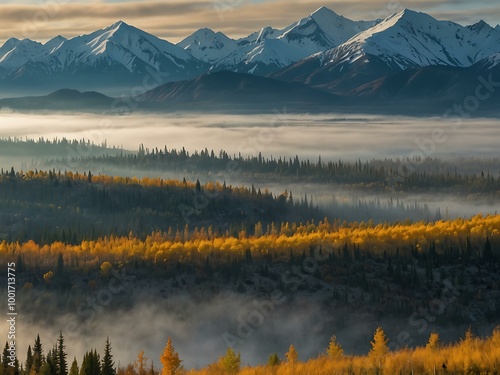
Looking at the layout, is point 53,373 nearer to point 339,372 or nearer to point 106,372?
point 106,372

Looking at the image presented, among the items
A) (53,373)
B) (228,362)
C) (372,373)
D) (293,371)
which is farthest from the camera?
(228,362)

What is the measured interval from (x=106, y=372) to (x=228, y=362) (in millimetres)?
26012

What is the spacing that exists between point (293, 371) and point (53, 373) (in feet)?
156

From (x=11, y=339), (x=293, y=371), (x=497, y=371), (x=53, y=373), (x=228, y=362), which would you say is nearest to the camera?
(x=497, y=371)

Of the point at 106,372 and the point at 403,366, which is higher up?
the point at 403,366

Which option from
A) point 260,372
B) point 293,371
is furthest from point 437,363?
point 260,372

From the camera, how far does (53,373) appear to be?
462 ft

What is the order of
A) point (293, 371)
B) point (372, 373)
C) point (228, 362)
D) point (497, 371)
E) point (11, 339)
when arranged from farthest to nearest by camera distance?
point (228, 362)
point (11, 339)
point (293, 371)
point (372, 373)
point (497, 371)

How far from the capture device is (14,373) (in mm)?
145750

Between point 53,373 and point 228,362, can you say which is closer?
point 53,373

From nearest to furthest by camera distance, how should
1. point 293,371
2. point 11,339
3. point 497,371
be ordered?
point 497,371
point 293,371
point 11,339

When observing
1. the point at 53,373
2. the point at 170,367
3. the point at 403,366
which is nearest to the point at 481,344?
the point at 403,366

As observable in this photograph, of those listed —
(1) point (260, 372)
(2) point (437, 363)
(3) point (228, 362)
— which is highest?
(2) point (437, 363)

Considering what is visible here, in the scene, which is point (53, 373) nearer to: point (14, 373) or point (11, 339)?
A: point (14, 373)
